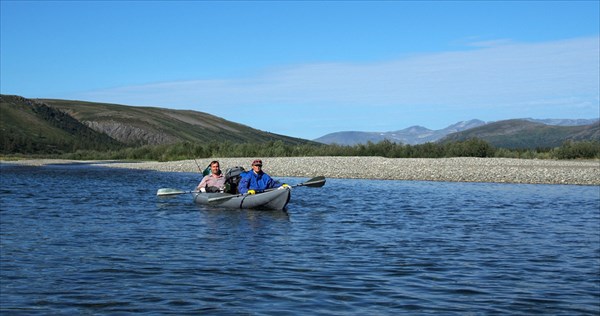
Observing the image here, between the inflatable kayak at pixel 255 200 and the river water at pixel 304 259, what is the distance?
38 cm

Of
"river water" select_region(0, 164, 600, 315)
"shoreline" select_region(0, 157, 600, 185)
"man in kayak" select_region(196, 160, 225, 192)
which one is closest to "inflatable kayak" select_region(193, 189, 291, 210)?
A: "river water" select_region(0, 164, 600, 315)

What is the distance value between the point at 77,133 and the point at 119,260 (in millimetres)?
163626

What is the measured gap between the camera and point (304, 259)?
1366 centimetres

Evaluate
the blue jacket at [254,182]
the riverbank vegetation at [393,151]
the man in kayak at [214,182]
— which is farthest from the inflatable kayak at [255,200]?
the riverbank vegetation at [393,151]

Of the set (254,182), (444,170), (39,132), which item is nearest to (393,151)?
(444,170)

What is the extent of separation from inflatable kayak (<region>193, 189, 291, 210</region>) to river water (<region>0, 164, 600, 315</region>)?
1.25ft

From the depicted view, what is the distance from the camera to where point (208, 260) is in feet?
44.5

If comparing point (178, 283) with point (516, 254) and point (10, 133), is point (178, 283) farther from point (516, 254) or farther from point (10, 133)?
point (10, 133)

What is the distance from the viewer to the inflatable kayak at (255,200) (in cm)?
2345

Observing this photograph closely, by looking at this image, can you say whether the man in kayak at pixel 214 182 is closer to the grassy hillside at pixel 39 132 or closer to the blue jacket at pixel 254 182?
the blue jacket at pixel 254 182

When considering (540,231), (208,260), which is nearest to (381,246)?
(208,260)

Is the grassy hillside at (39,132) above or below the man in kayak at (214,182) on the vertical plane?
above

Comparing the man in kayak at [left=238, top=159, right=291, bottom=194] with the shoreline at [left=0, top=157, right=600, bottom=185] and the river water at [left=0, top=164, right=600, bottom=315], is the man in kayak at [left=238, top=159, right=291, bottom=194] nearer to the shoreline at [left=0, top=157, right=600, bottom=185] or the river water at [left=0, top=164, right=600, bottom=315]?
the river water at [left=0, top=164, right=600, bottom=315]

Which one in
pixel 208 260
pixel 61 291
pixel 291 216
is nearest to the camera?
pixel 61 291
